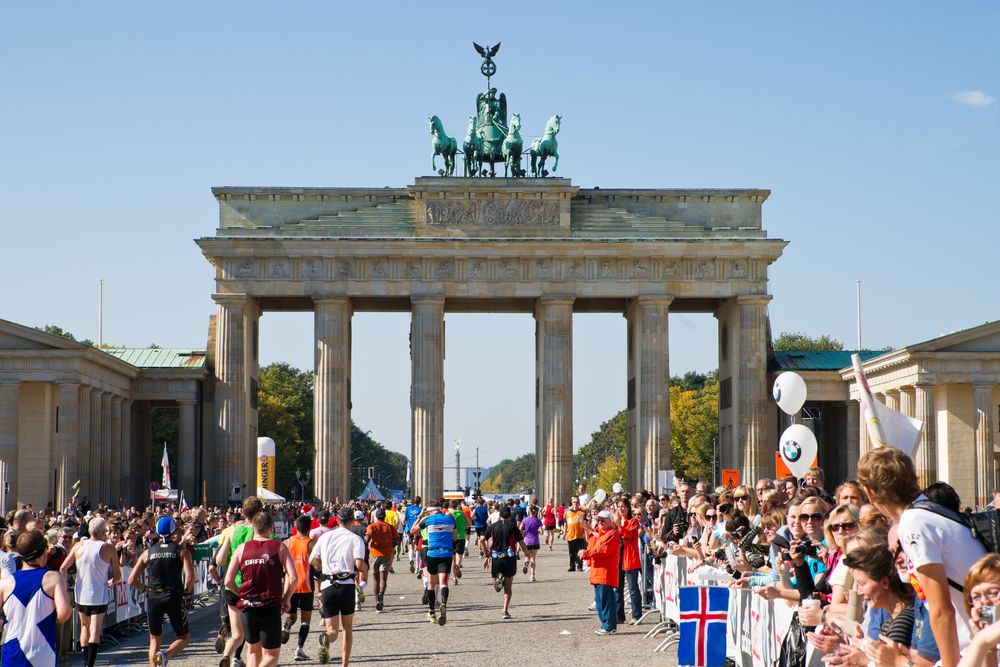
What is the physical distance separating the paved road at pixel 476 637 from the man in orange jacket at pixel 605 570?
0.30 m

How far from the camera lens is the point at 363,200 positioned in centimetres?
7512

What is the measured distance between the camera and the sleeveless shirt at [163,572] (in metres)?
19.1

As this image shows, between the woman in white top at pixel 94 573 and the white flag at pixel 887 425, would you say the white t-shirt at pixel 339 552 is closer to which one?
the woman in white top at pixel 94 573

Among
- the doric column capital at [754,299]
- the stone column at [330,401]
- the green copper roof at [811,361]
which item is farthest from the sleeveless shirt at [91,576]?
the green copper roof at [811,361]

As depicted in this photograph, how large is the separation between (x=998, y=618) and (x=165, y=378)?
70022 millimetres

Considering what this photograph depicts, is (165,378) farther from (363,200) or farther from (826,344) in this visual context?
(826,344)

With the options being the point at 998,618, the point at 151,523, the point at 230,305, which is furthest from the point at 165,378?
the point at 998,618

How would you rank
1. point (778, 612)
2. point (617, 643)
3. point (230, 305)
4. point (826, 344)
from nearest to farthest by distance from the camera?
point (778, 612) → point (617, 643) → point (230, 305) → point (826, 344)

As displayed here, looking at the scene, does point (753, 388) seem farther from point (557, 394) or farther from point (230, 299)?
point (230, 299)

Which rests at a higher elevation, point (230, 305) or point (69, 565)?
point (230, 305)

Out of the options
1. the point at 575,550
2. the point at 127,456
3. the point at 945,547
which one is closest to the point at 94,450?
the point at 127,456

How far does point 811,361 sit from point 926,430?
14.6m

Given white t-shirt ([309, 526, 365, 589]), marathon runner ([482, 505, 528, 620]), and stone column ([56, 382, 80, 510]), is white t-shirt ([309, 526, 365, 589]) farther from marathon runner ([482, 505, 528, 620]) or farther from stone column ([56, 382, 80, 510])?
stone column ([56, 382, 80, 510])

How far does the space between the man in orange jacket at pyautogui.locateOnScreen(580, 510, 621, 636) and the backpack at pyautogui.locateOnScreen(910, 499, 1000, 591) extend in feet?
46.4
